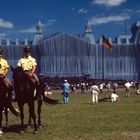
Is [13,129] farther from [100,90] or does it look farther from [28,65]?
[100,90]

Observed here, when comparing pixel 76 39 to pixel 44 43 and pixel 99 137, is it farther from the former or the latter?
pixel 99 137

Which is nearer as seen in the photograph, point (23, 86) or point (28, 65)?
point (23, 86)

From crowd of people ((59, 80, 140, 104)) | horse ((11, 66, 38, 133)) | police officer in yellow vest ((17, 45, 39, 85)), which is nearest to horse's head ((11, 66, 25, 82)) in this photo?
horse ((11, 66, 38, 133))

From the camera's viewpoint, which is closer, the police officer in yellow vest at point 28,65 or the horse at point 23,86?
the horse at point 23,86

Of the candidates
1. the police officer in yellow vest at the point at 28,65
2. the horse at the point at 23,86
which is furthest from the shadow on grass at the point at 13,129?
the police officer in yellow vest at the point at 28,65

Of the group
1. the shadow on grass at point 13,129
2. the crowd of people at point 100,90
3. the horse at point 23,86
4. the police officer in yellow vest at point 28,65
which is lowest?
the crowd of people at point 100,90

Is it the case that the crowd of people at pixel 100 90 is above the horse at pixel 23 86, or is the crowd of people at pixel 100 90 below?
below

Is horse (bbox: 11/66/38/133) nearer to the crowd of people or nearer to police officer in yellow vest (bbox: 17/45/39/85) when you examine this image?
police officer in yellow vest (bbox: 17/45/39/85)

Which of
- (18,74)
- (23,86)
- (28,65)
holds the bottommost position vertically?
(23,86)

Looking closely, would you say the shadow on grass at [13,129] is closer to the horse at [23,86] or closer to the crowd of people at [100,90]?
the horse at [23,86]

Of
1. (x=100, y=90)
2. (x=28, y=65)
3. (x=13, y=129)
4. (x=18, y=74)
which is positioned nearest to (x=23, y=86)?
(x=18, y=74)

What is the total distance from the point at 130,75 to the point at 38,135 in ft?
393

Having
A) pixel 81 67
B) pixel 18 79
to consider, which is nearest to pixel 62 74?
pixel 81 67

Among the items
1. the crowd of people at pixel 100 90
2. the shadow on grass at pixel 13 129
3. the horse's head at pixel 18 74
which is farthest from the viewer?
the crowd of people at pixel 100 90
